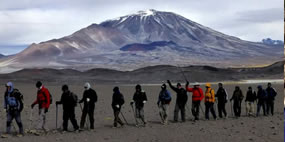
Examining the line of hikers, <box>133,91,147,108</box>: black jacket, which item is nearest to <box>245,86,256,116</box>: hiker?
the line of hikers

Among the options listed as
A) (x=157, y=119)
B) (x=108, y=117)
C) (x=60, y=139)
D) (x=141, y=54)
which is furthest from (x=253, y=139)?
(x=141, y=54)

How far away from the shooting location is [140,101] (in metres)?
15.1

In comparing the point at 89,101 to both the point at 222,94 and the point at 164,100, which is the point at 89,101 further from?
the point at 222,94

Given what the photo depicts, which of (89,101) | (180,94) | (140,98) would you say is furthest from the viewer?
(180,94)

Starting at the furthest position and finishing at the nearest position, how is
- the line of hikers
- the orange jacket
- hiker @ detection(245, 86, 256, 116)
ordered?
hiker @ detection(245, 86, 256, 116), the orange jacket, the line of hikers

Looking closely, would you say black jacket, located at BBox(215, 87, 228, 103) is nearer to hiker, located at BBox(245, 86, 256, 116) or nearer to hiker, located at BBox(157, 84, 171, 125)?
hiker, located at BBox(245, 86, 256, 116)

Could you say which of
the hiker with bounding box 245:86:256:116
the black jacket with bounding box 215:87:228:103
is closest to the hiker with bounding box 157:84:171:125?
the black jacket with bounding box 215:87:228:103

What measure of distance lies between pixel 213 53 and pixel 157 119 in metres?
173

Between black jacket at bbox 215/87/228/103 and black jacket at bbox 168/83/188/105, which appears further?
black jacket at bbox 215/87/228/103

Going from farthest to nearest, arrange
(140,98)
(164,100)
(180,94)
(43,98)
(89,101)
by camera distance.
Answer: (180,94)
(164,100)
(140,98)
(89,101)
(43,98)

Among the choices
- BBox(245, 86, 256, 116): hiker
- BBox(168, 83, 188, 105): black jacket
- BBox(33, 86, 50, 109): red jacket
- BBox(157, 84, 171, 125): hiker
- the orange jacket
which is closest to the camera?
BBox(33, 86, 50, 109): red jacket

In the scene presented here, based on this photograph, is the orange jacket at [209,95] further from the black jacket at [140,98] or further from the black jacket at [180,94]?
the black jacket at [140,98]

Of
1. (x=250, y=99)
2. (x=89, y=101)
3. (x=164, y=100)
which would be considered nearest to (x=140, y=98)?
(x=164, y=100)

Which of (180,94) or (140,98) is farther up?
(180,94)
